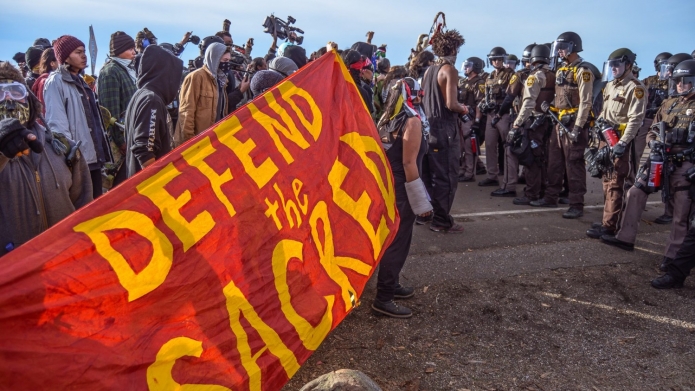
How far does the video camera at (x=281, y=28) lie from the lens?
11469mm

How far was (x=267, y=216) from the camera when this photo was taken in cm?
271

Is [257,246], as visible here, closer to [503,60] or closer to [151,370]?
[151,370]

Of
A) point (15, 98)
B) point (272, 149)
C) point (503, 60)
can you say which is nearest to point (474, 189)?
point (503, 60)

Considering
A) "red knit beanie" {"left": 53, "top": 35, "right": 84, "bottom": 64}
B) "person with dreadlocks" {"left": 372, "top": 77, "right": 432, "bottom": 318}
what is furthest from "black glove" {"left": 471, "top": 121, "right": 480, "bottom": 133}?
"red knit beanie" {"left": 53, "top": 35, "right": 84, "bottom": 64}

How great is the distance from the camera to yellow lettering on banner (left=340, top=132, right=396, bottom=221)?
3.49 m

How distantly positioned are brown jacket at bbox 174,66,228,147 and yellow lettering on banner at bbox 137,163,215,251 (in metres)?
3.26

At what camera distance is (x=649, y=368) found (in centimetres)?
364

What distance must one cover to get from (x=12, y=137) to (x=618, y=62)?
21.5 feet

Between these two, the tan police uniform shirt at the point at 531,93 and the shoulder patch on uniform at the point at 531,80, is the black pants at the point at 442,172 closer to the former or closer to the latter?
the tan police uniform shirt at the point at 531,93

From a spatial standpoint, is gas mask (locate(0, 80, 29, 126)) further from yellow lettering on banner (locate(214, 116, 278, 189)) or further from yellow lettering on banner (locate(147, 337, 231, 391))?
yellow lettering on banner (locate(147, 337, 231, 391))

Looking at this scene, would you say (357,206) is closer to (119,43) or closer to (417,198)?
(417,198)

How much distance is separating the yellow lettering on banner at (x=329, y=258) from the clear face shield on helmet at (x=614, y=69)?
205 inches

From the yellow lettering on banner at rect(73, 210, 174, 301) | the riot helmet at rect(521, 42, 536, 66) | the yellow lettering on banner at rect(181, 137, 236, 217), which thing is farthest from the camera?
the riot helmet at rect(521, 42, 536, 66)

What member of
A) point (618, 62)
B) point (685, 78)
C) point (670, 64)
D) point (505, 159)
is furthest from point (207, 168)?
point (670, 64)
